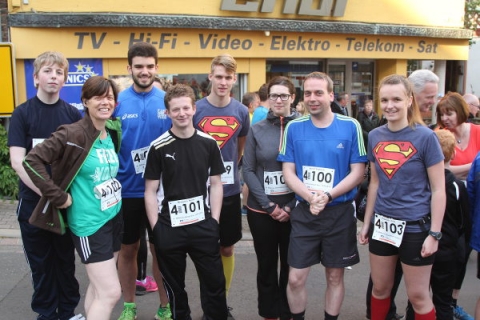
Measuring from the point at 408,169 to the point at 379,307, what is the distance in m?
1.11

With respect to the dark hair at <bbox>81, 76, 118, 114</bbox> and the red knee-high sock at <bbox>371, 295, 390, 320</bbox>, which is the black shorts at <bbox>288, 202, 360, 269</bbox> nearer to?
the red knee-high sock at <bbox>371, 295, 390, 320</bbox>

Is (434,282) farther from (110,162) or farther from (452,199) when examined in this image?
(110,162)

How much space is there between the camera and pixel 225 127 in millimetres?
3965

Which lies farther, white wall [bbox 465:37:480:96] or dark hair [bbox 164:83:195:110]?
white wall [bbox 465:37:480:96]

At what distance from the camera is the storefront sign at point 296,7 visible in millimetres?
9195

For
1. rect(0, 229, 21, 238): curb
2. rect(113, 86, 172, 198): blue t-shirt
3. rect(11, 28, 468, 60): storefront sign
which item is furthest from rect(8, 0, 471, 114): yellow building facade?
rect(113, 86, 172, 198): blue t-shirt

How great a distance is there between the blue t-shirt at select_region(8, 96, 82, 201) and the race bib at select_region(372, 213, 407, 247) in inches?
92.6

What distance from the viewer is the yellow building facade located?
792cm

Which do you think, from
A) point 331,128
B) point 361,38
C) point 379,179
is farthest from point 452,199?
point 361,38

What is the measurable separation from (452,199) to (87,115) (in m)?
2.63

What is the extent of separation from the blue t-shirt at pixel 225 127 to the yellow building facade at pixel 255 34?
4.88 m

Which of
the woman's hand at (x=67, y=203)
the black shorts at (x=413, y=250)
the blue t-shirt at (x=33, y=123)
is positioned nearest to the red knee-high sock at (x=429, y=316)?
the black shorts at (x=413, y=250)

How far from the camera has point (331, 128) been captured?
3.52 metres

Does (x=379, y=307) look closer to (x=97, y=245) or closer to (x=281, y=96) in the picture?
(x=281, y=96)
